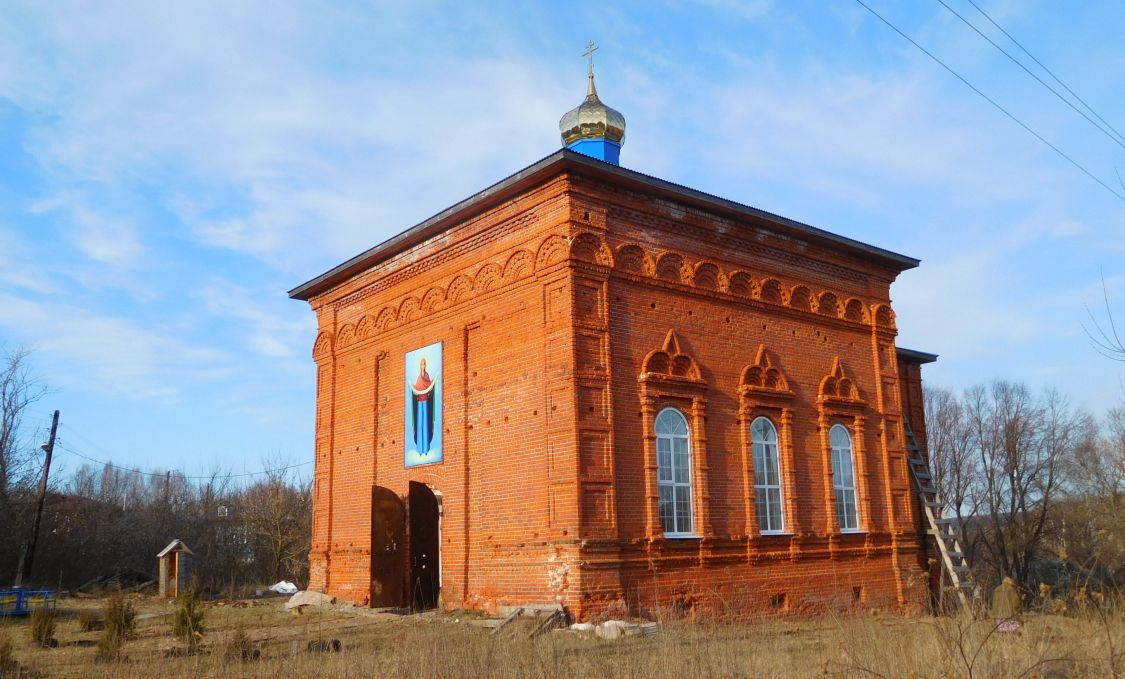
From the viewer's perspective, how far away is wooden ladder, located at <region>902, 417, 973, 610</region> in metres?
16.6

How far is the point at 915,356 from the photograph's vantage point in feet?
65.1

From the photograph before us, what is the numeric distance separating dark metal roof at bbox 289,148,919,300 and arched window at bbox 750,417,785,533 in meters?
3.49

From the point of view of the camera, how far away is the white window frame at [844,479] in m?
16.0

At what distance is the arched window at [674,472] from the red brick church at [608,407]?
0.06 m

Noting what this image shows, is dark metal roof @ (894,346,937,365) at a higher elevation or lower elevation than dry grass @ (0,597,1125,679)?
higher

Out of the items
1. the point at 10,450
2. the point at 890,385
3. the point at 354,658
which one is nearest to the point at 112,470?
the point at 10,450

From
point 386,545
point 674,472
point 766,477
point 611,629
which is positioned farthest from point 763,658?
point 386,545

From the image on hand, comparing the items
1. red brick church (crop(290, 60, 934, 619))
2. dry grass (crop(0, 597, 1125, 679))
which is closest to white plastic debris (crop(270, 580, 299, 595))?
red brick church (crop(290, 60, 934, 619))

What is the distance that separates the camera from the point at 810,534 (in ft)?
49.7

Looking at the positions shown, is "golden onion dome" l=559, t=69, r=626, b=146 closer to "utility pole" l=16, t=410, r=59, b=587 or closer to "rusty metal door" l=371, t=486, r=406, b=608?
"rusty metal door" l=371, t=486, r=406, b=608

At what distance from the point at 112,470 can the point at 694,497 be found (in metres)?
61.5

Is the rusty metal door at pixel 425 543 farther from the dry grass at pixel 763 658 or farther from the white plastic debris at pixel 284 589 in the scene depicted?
the white plastic debris at pixel 284 589

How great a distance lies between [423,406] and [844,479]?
7487mm

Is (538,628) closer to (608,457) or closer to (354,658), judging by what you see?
(608,457)
